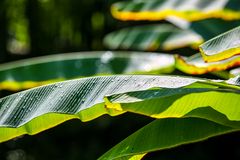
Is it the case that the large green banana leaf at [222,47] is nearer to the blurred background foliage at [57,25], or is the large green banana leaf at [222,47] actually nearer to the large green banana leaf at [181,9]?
the large green banana leaf at [181,9]

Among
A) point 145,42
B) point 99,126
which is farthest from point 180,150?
point 145,42

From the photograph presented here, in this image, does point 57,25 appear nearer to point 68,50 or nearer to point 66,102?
point 68,50

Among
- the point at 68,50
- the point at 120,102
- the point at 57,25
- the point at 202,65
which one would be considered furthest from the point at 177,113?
the point at 57,25

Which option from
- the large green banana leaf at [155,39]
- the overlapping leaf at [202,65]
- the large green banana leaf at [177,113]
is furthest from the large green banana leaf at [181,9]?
the large green banana leaf at [177,113]

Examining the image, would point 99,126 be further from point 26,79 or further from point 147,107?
point 147,107

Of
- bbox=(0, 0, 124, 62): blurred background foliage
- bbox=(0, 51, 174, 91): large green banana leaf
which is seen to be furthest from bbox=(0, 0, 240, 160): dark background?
bbox=(0, 51, 174, 91): large green banana leaf

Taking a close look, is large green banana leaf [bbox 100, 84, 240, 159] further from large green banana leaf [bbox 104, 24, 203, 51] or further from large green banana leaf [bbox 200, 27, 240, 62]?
large green banana leaf [bbox 104, 24, 203, 51]
